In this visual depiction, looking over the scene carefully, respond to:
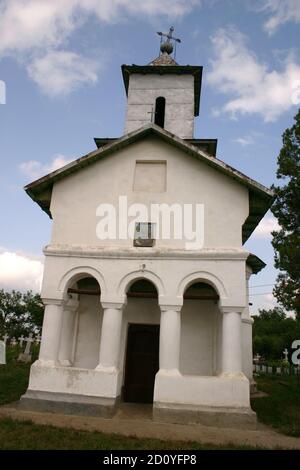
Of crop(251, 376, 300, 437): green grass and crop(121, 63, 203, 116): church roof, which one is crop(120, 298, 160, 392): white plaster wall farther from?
crop(121, 63, 203, 116): church roof

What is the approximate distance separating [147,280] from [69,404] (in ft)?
13.3

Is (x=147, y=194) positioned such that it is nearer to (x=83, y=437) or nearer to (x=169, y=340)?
(x=169, y=340)

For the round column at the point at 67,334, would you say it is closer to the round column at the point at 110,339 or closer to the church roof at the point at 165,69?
the round column at the point at 110,339

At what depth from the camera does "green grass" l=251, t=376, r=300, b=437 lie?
10133 mm

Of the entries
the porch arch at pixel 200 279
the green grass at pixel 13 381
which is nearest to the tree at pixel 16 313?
the green grass at pixel 13 381

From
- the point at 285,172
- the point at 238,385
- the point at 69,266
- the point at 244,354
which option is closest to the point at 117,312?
the point at 69,266

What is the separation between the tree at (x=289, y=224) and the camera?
15.1 metres

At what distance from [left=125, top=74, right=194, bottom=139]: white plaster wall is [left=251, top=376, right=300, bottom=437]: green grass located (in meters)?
10.6

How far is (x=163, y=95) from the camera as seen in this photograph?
17.6 meters

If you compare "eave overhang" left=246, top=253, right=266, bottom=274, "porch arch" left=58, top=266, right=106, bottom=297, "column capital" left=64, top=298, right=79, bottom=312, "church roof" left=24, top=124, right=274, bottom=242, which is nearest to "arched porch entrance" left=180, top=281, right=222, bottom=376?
"porch arch" left=58, top=266, right=106, bottom=297

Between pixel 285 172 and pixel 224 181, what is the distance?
5242 mm

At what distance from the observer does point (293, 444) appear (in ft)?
27.8

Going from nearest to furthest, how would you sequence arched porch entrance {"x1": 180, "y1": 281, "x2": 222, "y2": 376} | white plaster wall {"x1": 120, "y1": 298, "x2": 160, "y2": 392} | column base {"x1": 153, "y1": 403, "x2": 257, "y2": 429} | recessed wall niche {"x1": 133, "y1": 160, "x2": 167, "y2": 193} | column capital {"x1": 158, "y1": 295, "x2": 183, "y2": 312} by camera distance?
1. column base {"x1": 153, "y1": 403, "x2": 257, "y2": 429}
2. column capital {"x1": 158, "y1": 295, "x2": 183, "y2": 312}
3. arched porch entrance {"x1": 180, "y1": 281, "x2": 222, "y2": 376}
4. recessed wall niche {"x1": 133, "y1": 160, "x2": 167, "y2": 193}
5. white plaster wall {"x1": 120, "y1": 298, "x2": 160, "y2": 392}

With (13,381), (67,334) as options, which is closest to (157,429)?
(67,334)
